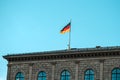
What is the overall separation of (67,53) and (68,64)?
66.6 inches

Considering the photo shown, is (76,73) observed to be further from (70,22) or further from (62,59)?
(70,22)

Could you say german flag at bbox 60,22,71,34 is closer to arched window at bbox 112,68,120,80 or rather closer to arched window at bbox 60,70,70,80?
arched window at bbox 60,70,70,80

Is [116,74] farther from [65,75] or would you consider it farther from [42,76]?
[42,76]

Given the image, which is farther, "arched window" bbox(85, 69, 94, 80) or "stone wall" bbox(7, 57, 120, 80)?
"arched window" bbox(85, 69, 94, 80)

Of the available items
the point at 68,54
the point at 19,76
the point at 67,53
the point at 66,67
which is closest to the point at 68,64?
the point at 66,67

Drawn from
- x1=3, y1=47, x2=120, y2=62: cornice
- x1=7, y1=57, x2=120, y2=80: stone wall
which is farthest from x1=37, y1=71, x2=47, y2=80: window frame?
x1=3, y1=47, x2=120, y2=62: cornice

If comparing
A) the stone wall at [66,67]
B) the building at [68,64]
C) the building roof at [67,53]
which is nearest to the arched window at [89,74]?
the building at [68,64]

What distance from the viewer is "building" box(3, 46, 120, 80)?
6341 centimetres

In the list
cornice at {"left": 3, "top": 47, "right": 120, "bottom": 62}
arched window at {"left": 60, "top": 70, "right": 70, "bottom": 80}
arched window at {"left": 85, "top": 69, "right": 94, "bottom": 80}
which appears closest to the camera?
cornice at {"left": 3, "top": 47, "right": 120, "bottom": 62}

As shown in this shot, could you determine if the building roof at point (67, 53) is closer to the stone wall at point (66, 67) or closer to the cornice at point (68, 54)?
the cornice at point (68, 54)

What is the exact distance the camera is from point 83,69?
214ft

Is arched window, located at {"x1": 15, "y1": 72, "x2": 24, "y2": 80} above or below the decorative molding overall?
below

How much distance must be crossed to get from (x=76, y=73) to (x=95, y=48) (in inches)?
182

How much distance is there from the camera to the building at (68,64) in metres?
63.4
